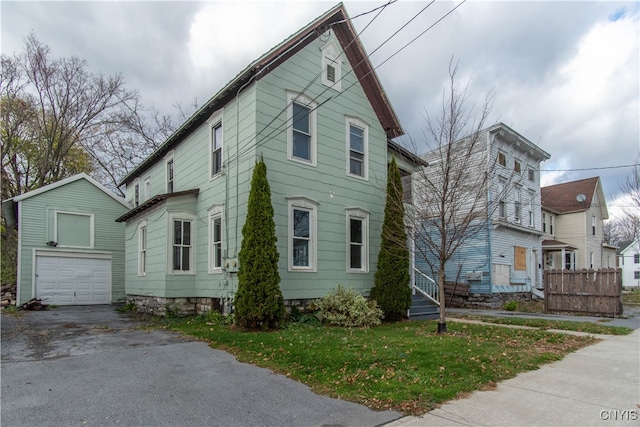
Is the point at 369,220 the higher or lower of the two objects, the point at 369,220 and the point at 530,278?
the higher

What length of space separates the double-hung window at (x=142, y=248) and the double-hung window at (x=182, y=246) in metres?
2.51

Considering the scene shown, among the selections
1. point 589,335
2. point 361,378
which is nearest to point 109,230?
point 361,378

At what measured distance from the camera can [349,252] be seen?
38.3ft

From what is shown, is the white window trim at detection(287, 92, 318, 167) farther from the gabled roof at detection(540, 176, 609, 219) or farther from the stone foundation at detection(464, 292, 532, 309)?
the gabled roof at detection(540, 176, 609, 219)

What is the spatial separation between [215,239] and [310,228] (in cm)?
278

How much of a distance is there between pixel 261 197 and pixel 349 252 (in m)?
3.73

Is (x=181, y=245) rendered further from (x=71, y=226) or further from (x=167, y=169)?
(x=71, y=226)

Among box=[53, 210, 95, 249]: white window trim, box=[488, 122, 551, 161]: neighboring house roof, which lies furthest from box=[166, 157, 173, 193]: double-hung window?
box=[488, 122, 551, 161]: neighboring house roof

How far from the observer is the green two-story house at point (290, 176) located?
33.3 ft

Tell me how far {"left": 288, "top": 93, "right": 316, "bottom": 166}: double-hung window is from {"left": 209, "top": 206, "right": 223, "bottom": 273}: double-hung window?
273 centimetres

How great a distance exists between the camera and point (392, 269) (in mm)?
11352

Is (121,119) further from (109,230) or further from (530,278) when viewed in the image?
(530,278)

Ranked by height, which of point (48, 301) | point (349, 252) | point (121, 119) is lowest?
point (48, 301)

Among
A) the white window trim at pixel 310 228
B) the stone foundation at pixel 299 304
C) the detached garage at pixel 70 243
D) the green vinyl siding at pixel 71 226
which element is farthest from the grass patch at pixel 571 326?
the detached garage at pixel 70 243
